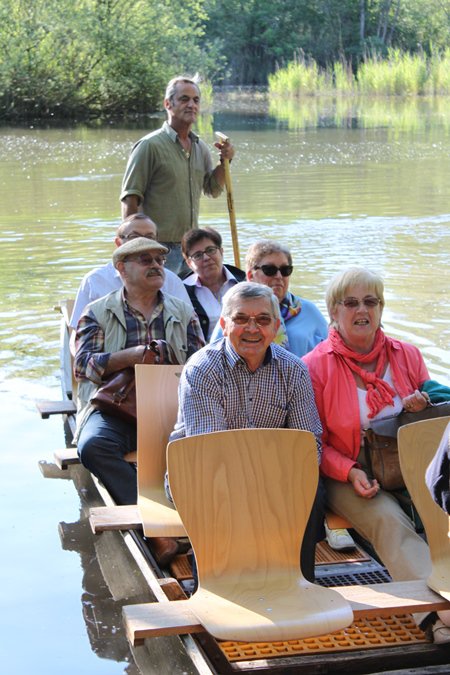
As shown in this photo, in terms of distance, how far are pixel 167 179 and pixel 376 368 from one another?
2846mm

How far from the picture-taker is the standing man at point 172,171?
6.54 meters

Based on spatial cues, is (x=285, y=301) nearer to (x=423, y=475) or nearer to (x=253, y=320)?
(x=253, y=320)

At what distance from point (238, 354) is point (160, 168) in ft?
9.86

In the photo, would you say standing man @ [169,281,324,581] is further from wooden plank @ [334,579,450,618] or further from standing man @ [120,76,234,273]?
standing man @ [120,76,234,273]

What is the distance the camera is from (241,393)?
3.83m

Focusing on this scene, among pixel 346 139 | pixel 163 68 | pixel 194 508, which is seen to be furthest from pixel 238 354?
pixel 163 68

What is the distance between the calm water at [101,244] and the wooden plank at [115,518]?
0.43m

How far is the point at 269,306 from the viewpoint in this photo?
3.79m

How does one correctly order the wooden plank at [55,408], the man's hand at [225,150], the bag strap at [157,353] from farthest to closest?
the man's hand at [225,150]
the wooden plank at [55,408]
the bag strap at [157,353]

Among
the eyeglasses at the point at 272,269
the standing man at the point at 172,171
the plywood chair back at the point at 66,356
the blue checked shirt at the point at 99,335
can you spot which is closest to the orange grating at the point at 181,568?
the blue checked shirt at the point at 99,335

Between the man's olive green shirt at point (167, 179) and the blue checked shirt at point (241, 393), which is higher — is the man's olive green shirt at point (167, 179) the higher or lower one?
the higher one

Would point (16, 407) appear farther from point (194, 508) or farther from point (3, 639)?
point (194, 508)

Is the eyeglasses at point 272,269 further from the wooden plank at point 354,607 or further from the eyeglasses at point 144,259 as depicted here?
the wooden plank at point 354,607

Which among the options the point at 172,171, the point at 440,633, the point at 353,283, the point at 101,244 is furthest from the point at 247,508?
the point at 101,244
